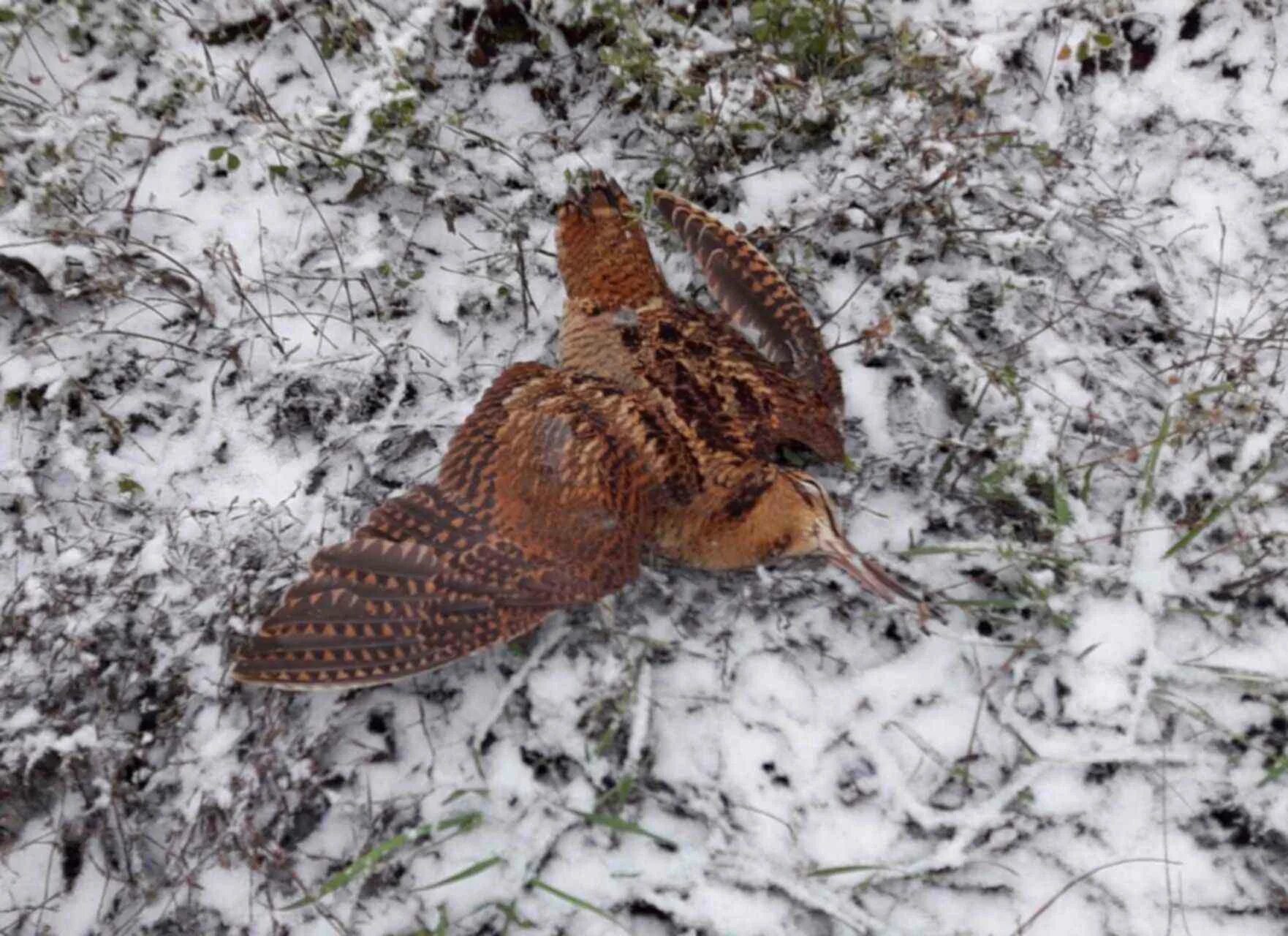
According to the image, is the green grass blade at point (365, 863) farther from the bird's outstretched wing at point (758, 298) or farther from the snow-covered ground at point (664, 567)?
the bird's outstretched wing at point (758, 298)

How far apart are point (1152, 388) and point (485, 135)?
8.84 ft

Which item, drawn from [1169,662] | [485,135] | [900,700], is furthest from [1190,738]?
[485,135]

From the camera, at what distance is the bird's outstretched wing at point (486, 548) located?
8.39ft

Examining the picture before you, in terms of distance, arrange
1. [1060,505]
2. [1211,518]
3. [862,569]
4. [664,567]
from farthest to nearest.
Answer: [664,567] < [1060,505] < [1211,518] < [862,569]

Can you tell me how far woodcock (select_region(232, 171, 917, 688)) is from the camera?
259cm

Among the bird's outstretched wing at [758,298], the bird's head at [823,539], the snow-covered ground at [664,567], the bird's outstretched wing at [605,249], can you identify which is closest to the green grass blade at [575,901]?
the snow-covered ground at [664,567]

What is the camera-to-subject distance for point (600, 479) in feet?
9.03

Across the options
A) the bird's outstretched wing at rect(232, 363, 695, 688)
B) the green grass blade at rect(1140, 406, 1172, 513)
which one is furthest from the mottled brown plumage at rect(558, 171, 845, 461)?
Result: the green grass blade at rect(1140, 406, 1172, 513)

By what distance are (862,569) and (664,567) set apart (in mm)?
683

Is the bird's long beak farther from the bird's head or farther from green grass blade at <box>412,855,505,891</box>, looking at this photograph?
green grass blade at <box>412,855,505,891</box>

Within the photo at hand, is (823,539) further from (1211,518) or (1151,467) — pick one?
(1211,518)

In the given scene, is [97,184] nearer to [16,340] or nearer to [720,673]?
[16,340]

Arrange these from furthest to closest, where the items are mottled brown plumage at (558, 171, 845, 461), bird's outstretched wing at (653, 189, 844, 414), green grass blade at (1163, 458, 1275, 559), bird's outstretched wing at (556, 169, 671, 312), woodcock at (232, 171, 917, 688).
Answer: bird's outstretched wing at (556, 169, 671, 312), bird's outstretched wing at (653, 189, 844, 414), mottled brown plumage at (558, 171, 845, 461), green grass blade at (1163, 458, 1275, 559), woodcock at (232, 171, 917, 688)

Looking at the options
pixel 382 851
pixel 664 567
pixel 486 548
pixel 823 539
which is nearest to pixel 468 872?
pixel 382 851
